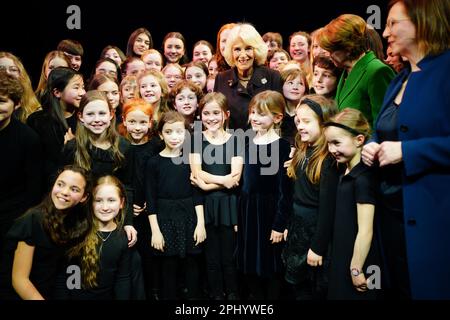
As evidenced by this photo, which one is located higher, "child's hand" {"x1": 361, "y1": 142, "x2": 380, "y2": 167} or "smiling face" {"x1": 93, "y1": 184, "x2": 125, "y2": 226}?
"child's hand" {"x1": 361, "y1": 142, "x2": 380, "y2": 167}

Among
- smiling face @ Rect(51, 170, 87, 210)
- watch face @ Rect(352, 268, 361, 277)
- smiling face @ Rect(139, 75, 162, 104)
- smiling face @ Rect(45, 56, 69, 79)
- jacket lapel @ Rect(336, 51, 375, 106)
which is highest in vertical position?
smiling face @ Rect(45, 56, 69, 79)

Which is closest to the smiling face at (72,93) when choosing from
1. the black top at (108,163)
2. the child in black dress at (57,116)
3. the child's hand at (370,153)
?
the child in black dress at (57,116)

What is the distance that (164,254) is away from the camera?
132 inches

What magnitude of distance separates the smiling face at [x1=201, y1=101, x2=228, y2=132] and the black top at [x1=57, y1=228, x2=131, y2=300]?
93cm

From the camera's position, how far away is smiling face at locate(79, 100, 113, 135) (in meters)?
3.22

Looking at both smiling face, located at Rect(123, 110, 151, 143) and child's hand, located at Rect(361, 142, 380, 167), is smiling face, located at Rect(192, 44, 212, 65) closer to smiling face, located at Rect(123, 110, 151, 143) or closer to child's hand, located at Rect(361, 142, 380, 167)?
smiling face, located at Rect(123, 110, 151, 143)

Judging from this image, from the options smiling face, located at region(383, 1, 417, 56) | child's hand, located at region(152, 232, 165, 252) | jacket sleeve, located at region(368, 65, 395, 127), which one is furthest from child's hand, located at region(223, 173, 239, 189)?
smiling face, located at region(383, 1, 417, 56)

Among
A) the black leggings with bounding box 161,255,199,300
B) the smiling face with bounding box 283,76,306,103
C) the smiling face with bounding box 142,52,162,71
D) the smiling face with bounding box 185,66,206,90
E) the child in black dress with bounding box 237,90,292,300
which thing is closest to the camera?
the child in black dress with bounding box 237,90,292,300

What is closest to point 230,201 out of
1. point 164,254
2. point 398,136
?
point 164,254

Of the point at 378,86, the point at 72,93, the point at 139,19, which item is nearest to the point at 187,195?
the point at 72,93

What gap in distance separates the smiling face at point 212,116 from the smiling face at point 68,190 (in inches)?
37.7

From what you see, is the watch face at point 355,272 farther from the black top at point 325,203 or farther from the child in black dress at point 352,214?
the black top at point 325,203

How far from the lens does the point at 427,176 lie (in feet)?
7.18
